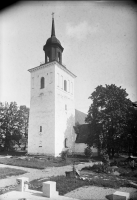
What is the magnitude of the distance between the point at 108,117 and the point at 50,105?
27.0 ft

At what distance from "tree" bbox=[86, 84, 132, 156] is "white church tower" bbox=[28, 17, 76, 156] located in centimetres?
440

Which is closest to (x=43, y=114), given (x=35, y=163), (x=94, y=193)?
(x=35, y=163)

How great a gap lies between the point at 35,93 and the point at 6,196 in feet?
69.5

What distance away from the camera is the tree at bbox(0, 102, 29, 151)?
34.1 metres

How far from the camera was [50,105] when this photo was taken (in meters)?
25.3

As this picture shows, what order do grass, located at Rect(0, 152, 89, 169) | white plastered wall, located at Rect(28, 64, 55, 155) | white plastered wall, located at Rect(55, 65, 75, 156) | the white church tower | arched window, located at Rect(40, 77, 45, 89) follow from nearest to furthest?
1. grass, located at Rect(0, 152, 89, 169)
2. white plastered wall, located at Rect(28, 64, 55, 155)
3. the white church tower
4. white plastered wall, located at Rect(55, 65, 75, 156)
5. arched window, located at Rect(40, 77, 45, 89)

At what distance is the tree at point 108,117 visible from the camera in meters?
21.8

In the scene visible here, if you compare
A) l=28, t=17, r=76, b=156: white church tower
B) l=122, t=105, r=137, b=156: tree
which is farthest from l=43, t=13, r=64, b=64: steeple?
l=122, t=105, r=137, b=156: tree

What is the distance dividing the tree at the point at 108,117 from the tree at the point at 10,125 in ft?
55.6

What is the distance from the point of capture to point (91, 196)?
287 inches

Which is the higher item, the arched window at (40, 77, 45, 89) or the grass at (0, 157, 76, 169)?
the arched window at (40, 77, 45, 89)

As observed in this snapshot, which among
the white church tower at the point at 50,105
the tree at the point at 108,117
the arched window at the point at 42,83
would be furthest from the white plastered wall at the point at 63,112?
the tree at the point at 108,117

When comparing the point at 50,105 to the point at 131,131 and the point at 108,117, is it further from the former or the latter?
the point at 131,131

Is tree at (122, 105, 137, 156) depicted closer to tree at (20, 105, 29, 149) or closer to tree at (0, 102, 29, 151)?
tree at (0, 102, 29, 151)
